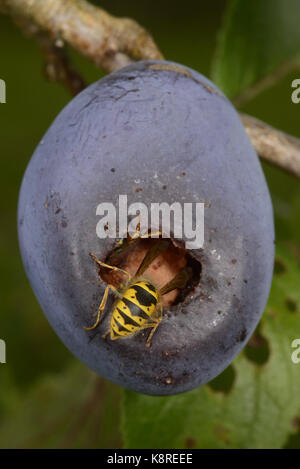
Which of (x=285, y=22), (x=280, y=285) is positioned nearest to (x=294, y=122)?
(x=285, y=22)

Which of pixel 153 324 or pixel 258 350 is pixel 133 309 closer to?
pixel 153 324

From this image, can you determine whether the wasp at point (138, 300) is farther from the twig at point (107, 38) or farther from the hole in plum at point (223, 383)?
the hole in plum at point (223, 383)

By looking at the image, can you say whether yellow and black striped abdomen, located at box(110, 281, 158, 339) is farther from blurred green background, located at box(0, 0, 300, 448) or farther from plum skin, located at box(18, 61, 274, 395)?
blurred green background, located at box(0, 0, 300, 448)

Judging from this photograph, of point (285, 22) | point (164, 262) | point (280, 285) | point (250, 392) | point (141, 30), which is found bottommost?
point (250, 392)

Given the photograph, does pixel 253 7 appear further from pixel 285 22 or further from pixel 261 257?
pixel 261 257

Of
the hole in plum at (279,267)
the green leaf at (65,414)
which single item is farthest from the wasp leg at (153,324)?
the green leaf at (65,414)

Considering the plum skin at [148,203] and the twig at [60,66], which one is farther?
the twig at [60,66]

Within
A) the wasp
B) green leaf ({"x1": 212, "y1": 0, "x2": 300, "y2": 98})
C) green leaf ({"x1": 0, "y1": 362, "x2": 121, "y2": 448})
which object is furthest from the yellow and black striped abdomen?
green leaf ({"x1": 0, "y1": 362, "x2": 121, "y2": 448})
